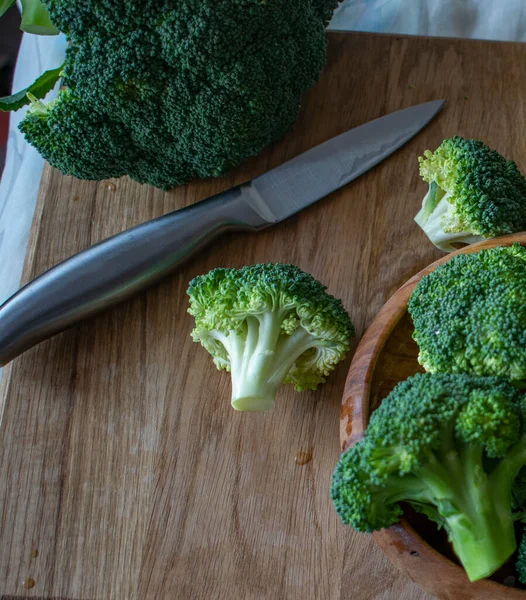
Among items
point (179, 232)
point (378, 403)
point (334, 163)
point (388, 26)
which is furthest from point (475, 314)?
point (388, 26)

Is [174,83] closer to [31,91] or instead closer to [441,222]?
[31,91]

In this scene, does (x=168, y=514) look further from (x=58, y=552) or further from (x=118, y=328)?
(x=118, y=328)

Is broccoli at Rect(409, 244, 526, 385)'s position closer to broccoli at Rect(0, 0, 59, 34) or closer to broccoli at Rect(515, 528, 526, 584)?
broccoli at Rect(515, 528, 526, 584)

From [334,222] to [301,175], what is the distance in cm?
13

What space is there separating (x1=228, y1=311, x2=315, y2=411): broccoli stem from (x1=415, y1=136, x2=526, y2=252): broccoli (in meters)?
0.38

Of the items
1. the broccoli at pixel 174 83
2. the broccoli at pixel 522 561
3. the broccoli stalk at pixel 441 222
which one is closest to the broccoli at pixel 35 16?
the broccoli at pixel 174 83

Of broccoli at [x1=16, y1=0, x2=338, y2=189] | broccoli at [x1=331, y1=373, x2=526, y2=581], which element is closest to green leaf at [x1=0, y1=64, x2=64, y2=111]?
broccoli at [x1=16, y1=0, x2=338, y2=189]

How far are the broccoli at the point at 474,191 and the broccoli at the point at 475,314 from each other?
0.09 m

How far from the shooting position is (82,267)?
55.1 inches

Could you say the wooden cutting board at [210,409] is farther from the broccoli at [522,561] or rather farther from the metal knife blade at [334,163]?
the broccoli at [522,561]

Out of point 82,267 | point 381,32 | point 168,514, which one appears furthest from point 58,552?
point 381,32

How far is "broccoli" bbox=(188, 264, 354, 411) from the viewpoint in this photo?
4.21ft

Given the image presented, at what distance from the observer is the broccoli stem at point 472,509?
1.02 m

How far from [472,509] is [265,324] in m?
0.50
